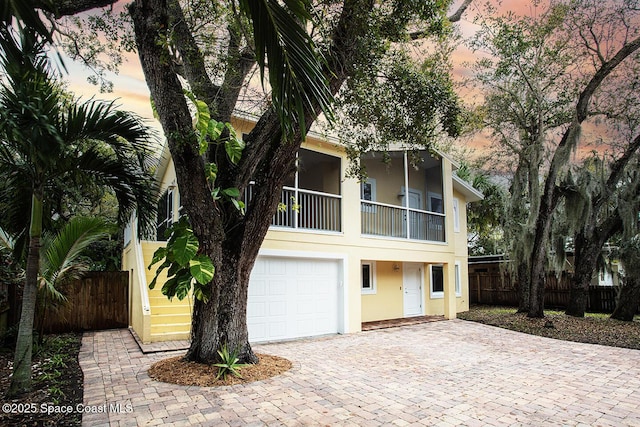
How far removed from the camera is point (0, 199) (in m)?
5.34

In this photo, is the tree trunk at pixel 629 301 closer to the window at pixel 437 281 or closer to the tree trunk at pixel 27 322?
the window at pixel 437 281

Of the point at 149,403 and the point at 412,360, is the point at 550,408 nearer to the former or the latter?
the point at 412,360

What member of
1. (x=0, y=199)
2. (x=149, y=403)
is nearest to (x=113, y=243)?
(x=0, y=199)

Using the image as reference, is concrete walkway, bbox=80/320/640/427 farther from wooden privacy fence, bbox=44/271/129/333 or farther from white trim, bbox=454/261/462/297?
white trim, bbox=454/261/462/297

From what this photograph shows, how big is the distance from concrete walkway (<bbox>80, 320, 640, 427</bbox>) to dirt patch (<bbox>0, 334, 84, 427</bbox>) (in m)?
0.18

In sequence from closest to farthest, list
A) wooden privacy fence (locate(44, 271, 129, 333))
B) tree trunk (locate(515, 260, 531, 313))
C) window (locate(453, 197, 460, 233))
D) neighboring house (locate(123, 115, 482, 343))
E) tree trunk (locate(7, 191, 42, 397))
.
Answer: tree trunk (locate(7, 191, 42, 397))
neighboring house (locate(123, 115, 482, 343))
wooden privacy fence (locate(44, 271, 129, 333))
tree trunk (locate(515, 260, 531, 313))
window (locate(453, 197, 460, 233))

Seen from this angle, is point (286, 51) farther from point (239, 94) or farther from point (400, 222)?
point (400, 222)

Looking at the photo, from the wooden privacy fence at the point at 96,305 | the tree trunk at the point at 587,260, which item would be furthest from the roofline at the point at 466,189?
the wooden privacy fence at the point at 96,305

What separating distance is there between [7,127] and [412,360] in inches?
261

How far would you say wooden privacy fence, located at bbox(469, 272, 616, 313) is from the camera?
14.9 m

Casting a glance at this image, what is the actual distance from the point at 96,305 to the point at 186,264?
639 cm

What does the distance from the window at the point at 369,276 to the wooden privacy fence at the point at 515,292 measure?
24.5 feet

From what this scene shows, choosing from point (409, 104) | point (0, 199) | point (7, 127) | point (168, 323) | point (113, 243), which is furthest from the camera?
point (113, 243)

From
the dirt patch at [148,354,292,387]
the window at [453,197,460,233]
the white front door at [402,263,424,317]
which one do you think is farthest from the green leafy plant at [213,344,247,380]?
the window at [453,197,460,233]
